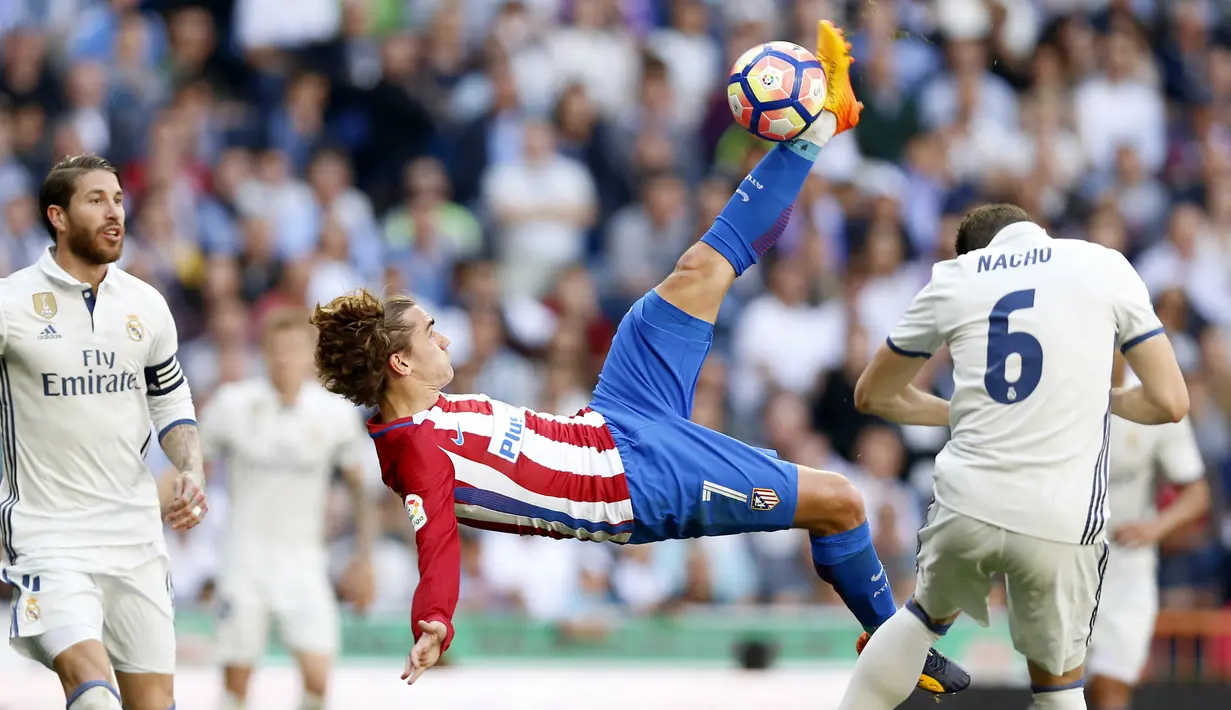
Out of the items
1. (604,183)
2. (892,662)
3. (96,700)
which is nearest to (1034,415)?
(892,662)

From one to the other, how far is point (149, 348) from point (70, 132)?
7232 mm

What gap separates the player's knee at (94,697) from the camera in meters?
6.69

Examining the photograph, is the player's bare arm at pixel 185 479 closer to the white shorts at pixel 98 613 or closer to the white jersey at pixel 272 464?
the white shorts at pixel 98 613

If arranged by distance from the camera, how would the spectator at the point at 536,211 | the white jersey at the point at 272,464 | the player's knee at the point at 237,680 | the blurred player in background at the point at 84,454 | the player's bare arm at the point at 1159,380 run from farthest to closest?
the spectator at the point at 536,211 → the white jersey at the point at 272,464 → the player's knee at the point at 237,680 → the blurred player in background at the point at 84,454 → the player's bare arm at the point at 1159,380

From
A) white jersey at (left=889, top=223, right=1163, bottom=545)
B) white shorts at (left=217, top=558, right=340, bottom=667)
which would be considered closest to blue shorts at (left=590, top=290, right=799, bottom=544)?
white jersey at (left=889, top=223, right=1163, bottom=545)

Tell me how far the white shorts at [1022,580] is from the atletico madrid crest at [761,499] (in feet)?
2.04

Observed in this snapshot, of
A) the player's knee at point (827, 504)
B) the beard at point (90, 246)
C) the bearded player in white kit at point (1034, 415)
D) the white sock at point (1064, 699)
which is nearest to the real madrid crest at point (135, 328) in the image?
the beard at point (90, 246)

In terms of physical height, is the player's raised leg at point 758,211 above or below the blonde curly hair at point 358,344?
above

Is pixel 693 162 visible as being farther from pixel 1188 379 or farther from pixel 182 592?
pixel 182 592

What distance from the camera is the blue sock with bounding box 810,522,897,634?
7.00 m

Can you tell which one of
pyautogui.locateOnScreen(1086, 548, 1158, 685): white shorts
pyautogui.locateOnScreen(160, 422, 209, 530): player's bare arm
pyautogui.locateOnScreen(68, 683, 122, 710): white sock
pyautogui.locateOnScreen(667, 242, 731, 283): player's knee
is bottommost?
pyautogui.locateOnScreen(1086, 548, 1158, 685): white shorts

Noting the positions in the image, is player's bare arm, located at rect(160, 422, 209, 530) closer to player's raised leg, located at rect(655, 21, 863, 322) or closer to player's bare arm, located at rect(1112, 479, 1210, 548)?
player's raised leg, located at rect(655, 21, 863, 322)

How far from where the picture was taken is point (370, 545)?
10867 mm

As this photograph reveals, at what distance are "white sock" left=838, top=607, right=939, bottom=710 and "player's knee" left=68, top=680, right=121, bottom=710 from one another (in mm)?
2963
